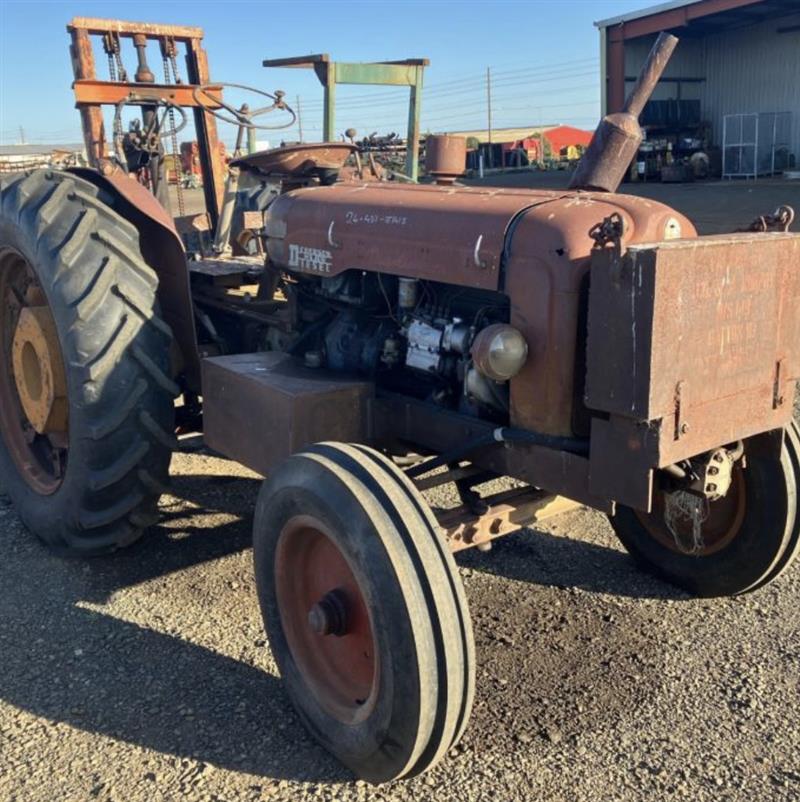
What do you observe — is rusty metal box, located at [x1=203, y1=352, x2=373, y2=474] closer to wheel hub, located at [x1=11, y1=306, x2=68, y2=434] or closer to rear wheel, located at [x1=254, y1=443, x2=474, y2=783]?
rear wheel, located at [x1=254, y1=443, x2=474, y2=783]

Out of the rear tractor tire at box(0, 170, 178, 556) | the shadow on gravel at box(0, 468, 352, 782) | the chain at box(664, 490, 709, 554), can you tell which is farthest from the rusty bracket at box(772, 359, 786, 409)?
the rear tractor tire at box(0, 170, 178, 556)

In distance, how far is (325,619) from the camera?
8.08 ft

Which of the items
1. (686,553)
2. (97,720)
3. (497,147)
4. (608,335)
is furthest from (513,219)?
(497,147)

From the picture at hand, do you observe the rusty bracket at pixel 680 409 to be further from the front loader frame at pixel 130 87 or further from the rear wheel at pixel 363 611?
the front loader frame at pixel 130 87

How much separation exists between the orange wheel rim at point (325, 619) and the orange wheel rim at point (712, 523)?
4.12ft

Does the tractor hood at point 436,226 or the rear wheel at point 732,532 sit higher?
the tractor hood at point 436,226

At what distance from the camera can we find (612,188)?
312cm

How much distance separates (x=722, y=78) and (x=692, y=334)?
25.5 metres

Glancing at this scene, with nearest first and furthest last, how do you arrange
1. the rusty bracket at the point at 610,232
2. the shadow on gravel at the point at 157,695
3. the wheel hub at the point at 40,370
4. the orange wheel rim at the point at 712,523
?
1. the rusty bracket at the point at 610,232
2. the shadow on gravel at the point at 157,695
3. the orange wheel rim at the point at 712,523
4. the wheel hub at the point at 40,370

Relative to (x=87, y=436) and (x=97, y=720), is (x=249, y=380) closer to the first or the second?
(x=87, y=436)

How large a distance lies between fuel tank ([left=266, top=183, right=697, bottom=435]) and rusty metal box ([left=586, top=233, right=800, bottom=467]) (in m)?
0.16

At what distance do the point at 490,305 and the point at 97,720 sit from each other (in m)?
1.73

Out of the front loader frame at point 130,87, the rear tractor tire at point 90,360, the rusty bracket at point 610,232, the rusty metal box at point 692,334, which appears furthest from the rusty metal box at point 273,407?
the front loader frame at point 130,87

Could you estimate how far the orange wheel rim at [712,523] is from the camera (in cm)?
328
